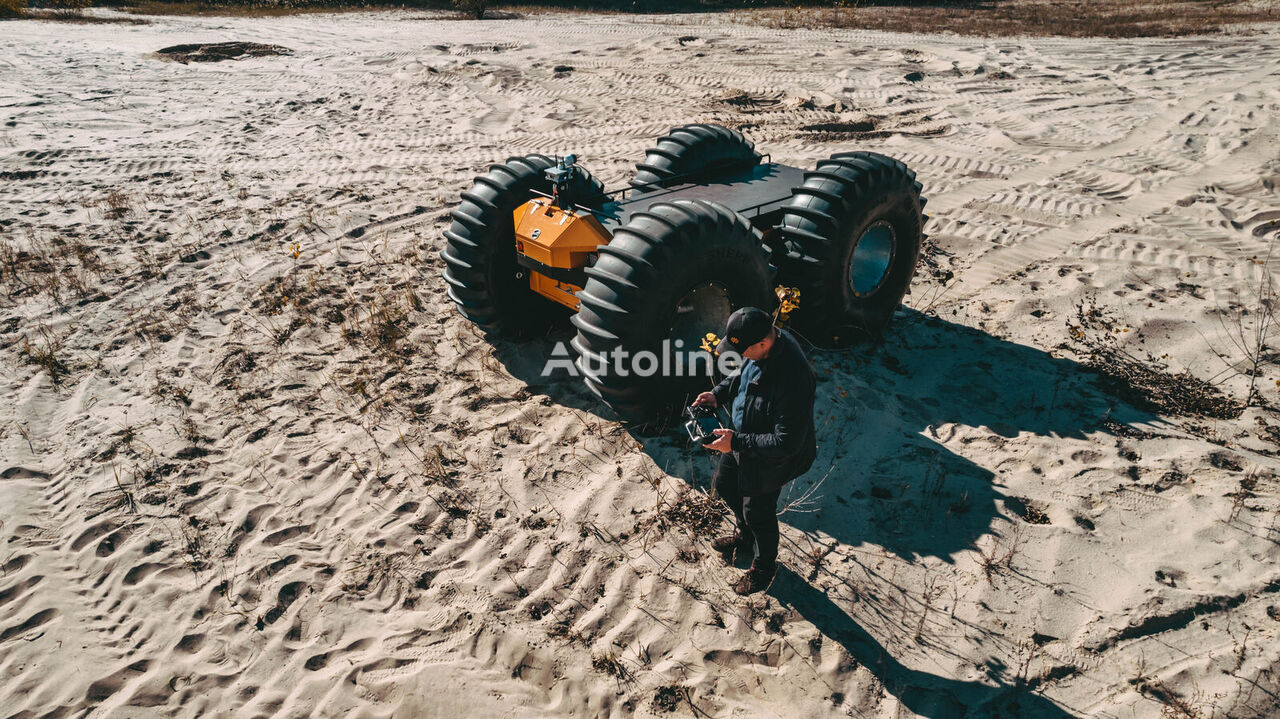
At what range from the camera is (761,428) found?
321 cm

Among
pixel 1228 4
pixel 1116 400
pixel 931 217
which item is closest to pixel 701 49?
pixel 931 217

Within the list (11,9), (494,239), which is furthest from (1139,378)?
(11,9)

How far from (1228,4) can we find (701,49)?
53.8 feet

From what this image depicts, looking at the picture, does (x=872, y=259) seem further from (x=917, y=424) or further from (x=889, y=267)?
(x=917, y=424)

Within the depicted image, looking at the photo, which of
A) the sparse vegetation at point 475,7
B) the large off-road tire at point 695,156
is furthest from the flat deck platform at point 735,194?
the sparse vegetation at point 475,7

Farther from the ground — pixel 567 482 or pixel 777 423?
pixel 777 423

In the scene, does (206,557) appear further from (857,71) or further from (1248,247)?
(857,71)

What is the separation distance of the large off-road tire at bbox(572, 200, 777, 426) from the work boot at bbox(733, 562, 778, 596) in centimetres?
123

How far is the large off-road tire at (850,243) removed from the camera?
16.0 feet

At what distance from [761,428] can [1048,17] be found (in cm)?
2162

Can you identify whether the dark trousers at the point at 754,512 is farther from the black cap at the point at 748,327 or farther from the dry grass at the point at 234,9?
the dry grass at the point at 234,9

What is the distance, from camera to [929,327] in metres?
5.87

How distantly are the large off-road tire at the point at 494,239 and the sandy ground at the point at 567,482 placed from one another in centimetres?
49
